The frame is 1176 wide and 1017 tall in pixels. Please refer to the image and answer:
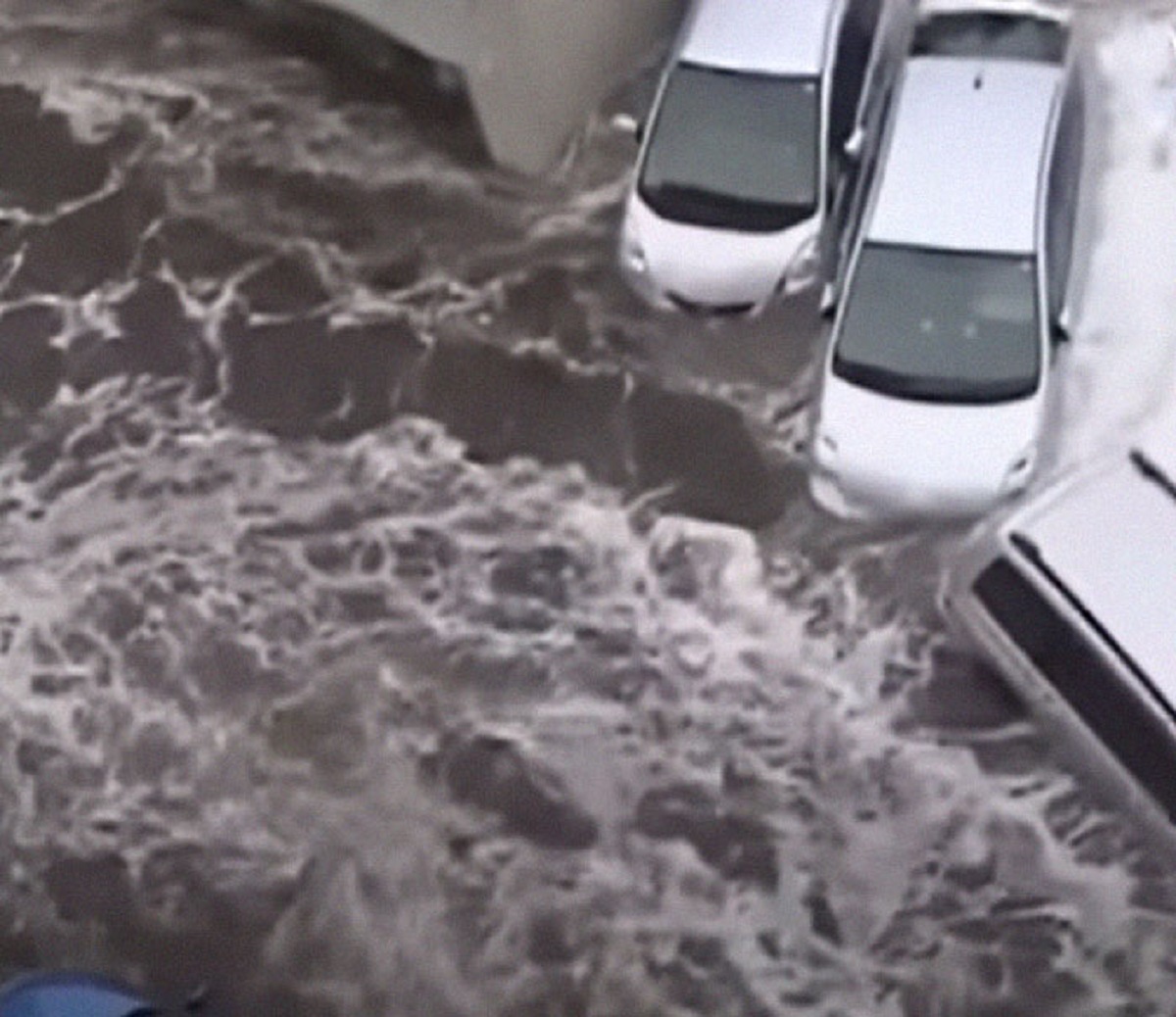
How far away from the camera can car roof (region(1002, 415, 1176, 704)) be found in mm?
4629

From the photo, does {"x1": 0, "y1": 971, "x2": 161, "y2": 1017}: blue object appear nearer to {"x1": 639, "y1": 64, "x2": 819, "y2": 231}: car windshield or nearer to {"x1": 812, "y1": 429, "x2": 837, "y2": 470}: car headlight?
{"x1": 812, "y1": 429, "x2": 837, "y2": 470}: car headlight

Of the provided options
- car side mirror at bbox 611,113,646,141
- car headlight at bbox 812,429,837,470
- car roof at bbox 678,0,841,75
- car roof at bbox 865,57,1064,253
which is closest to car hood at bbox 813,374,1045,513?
car headlight at bbox 812,429,837,470

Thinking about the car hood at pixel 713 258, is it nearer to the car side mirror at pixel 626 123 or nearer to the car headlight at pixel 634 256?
the car headlight at pixel 634 256

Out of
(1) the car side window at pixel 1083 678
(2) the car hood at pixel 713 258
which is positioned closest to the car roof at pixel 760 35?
(2) the car hood at pixel 713 258

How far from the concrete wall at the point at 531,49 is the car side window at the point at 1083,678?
1584mm

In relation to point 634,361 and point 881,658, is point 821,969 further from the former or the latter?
point 634,361

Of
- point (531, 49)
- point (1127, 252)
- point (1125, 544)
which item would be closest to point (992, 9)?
point (1127, 252)

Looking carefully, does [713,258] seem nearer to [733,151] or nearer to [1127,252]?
[733,151]

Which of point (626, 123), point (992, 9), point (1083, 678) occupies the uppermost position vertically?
point (992, 9)

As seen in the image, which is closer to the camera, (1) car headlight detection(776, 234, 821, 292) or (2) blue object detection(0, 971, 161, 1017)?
(2) blue object detection(0, 971, 161, 1017)

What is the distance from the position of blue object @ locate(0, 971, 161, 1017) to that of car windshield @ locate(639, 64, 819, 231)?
2.03 metres

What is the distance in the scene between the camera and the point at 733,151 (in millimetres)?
5418

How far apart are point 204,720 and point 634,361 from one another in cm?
123

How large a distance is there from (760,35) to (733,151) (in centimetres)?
33
